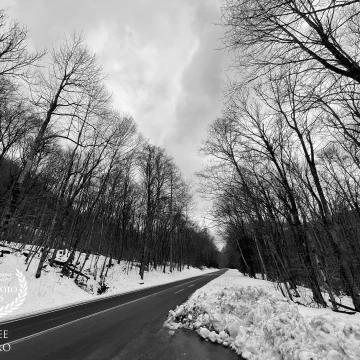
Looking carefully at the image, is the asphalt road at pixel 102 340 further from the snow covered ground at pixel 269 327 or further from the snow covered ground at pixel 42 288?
the snow covered ground at pixel 42 288

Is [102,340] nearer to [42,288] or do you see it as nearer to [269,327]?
[269,327]

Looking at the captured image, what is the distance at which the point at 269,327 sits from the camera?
4285mm

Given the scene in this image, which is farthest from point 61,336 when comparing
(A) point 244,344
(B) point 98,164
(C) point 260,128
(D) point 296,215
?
(B) point 98,164

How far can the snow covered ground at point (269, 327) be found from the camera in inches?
125

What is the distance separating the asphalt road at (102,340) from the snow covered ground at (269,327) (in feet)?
1.45

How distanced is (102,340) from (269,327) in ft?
13.8

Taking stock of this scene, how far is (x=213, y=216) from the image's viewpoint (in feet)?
37.6

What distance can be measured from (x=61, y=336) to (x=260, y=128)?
1144 cm

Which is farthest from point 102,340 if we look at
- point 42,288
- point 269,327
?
point 42,288

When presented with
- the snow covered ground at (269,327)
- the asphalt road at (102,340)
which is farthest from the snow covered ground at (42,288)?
the snow covered ground at (269,327)

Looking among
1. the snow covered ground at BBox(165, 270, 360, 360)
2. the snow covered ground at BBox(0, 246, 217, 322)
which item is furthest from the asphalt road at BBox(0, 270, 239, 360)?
the snow covered ground at BBox(0, 246, 217, 322)

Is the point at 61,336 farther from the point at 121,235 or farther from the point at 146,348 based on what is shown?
the point at 121,235

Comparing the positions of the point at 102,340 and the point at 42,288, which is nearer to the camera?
the point at 102,340

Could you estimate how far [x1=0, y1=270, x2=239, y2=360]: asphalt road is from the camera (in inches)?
167
